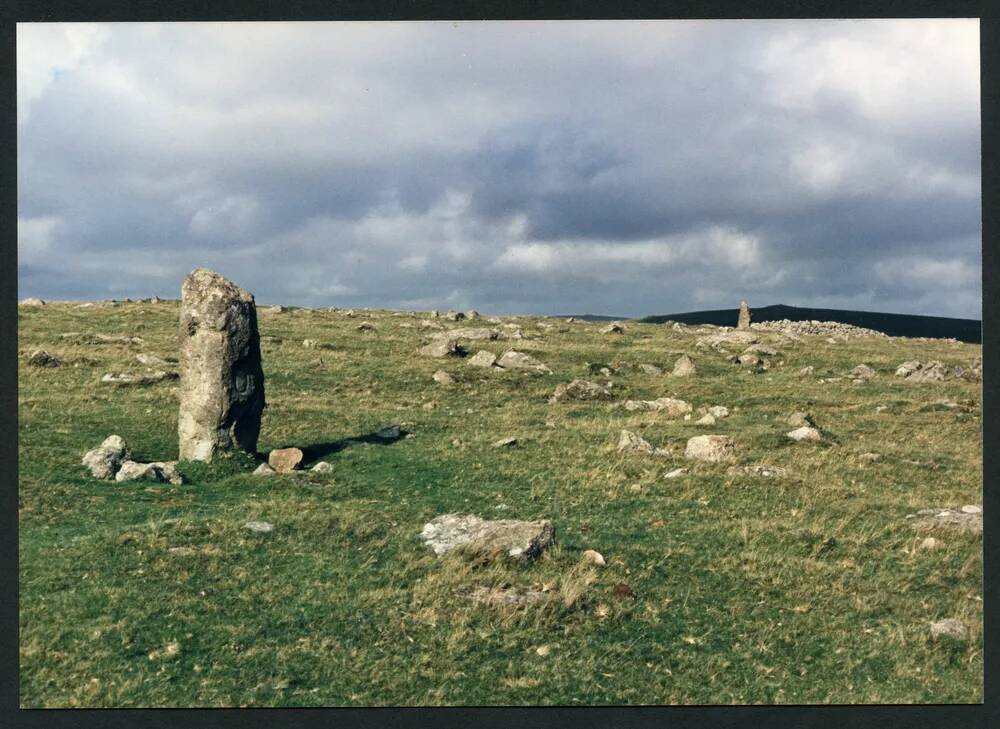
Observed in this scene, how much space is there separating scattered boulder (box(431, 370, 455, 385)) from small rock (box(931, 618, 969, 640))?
23.7 m

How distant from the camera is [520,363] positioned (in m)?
38.7

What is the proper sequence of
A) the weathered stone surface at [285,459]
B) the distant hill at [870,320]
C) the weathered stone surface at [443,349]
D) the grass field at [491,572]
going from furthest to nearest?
the distant hill at [870,320] < the weathered stone surface at [443,349] < the weathered stone surface at [285,459] < the grass field at [491,572]

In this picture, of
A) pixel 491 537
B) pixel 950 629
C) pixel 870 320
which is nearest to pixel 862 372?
pixel 950 629

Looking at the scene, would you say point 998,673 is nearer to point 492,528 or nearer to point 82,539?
point 492,528

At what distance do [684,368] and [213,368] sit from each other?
24375mm

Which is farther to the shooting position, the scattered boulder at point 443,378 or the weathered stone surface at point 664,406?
the scattered boulder at point 443,378

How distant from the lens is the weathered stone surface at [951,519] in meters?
17.2

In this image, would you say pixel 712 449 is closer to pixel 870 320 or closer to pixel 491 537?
pixel 491 537

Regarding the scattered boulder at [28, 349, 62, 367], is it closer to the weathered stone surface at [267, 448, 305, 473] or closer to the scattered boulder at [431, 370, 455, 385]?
the scattered boulder at [431, 370, 455, 385]

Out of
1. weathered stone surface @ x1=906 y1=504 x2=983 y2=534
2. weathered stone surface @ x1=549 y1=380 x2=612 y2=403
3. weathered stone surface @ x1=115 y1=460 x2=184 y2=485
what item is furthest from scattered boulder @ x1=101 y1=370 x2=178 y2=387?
weathered stone surface @ x1=906 y1=504 x2=983 y2=534

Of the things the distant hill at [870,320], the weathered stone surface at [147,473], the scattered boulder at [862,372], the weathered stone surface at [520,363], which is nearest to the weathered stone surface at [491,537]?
the weathered stone surface at [147,473]

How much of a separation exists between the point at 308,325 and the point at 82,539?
38.4 meters

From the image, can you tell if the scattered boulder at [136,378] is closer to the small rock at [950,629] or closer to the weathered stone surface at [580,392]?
the weathered stone surface at [580,392]

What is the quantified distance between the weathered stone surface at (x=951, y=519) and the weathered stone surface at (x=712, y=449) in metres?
5.27
